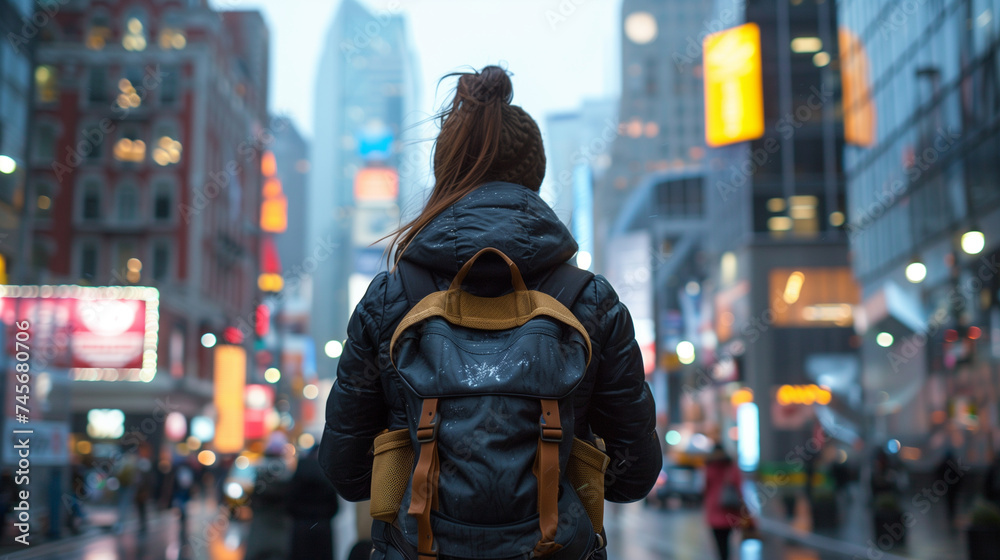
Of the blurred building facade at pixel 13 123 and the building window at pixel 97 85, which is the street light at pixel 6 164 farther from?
the building window at pixel 97 85

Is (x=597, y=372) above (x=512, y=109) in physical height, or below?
below

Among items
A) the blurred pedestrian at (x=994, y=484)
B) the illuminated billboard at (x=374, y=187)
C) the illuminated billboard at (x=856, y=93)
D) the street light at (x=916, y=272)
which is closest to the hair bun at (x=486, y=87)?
the blurred pedestrian at (x=994, y=484)

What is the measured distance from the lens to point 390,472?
87.7 inches

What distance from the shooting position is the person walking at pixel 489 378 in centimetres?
206

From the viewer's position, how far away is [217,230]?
187ft

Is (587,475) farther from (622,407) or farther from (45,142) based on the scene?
(45,142)

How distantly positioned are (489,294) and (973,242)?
85.7 ft

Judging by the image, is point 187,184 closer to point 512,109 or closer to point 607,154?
point 512,109

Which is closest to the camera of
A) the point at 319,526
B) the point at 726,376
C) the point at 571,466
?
the point at 571,466

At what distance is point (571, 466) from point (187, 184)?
53.2m

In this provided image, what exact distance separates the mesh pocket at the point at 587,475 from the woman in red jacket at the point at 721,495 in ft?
32.3

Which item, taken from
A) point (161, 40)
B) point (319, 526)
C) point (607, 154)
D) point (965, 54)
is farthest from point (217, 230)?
point (607, 154)

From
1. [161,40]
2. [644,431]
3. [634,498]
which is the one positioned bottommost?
[634,498]

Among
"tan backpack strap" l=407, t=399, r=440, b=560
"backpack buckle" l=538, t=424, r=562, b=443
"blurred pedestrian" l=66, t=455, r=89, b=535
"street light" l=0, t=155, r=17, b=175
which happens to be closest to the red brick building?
"street light" l=0, t=155, r=17, b=175
